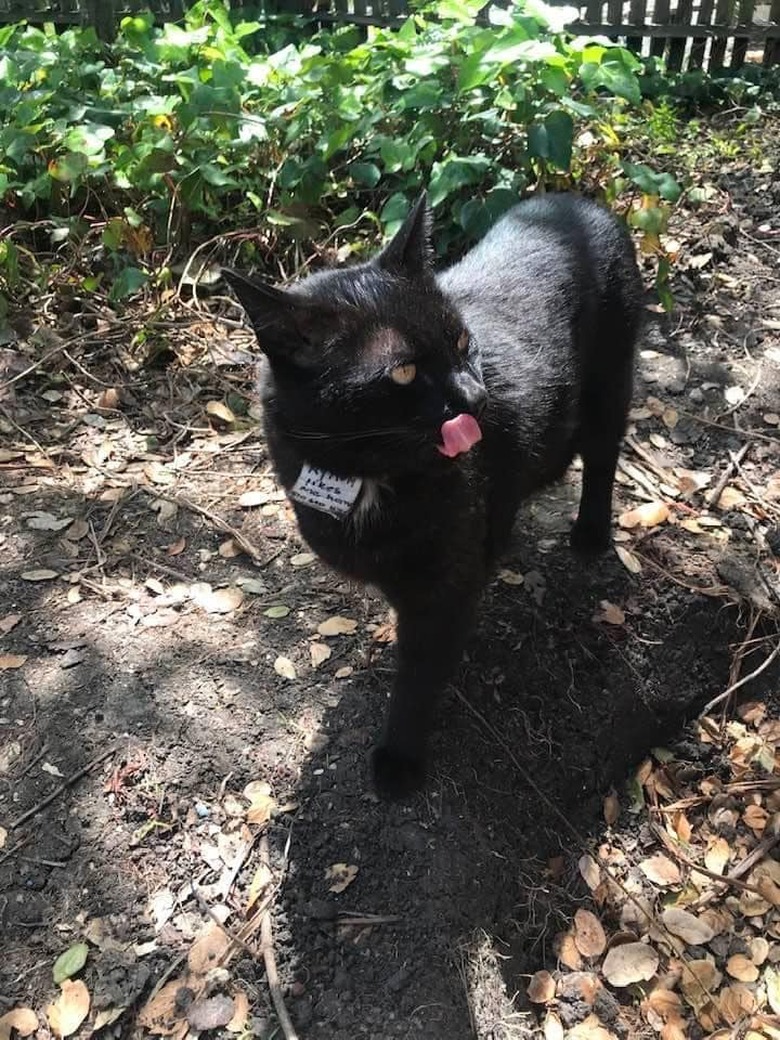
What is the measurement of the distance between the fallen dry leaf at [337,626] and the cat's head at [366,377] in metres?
0.88

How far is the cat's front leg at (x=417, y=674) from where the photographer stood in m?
1.99

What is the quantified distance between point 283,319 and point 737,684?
1.82 m

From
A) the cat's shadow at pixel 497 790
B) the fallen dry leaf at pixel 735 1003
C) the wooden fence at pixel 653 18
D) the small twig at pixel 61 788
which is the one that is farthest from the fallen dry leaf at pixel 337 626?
the wooden fence at pixel 653 18

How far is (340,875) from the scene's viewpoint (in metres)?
2.05

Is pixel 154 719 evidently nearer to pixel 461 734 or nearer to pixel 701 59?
pixel 461 734

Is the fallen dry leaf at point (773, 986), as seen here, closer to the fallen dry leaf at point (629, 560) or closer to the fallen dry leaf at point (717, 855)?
the fallen dry leaf at point (717, 855)

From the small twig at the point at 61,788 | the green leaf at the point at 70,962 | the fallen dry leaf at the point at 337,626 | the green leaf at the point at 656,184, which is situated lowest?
the green leaf at the point at 70,962

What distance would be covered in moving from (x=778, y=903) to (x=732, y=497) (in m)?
1.30

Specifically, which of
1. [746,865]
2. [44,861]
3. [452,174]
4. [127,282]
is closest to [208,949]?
[44,861]

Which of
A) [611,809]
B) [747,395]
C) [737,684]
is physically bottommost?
[611,809]

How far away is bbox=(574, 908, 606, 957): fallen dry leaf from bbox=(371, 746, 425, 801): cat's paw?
55 centimetres

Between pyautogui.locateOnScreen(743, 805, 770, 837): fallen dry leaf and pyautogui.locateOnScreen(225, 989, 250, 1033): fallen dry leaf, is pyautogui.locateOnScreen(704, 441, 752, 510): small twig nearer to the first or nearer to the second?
pyautogui.locateOnScreen(743, 805, 770, 837): fallen dry leaf

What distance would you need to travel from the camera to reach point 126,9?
17.7 feet

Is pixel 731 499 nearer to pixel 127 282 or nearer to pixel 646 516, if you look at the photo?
pixel 646 516
